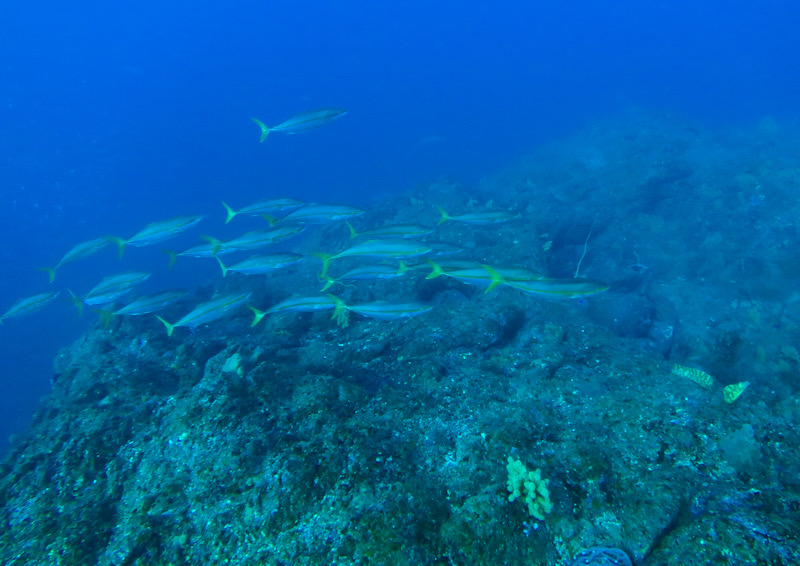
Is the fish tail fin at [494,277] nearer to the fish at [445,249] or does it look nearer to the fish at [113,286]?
the fish at [445,249]

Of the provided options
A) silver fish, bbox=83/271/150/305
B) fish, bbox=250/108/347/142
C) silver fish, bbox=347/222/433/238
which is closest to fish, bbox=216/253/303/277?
silver fish, bbox=347/222/433/238

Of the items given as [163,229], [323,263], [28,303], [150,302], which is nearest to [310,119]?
[323,263]

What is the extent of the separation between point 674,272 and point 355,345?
921 centimetres

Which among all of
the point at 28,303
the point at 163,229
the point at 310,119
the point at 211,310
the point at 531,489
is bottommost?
the point at 531,489

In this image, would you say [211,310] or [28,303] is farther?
[28,303]

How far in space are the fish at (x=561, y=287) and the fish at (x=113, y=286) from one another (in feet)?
19.7

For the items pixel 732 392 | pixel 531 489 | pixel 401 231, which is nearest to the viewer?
pixel 531 489

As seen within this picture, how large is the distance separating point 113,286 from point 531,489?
6.99 m

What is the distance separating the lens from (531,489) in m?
2.54

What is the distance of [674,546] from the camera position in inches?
89.5

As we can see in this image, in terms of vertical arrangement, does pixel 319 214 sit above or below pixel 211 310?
above

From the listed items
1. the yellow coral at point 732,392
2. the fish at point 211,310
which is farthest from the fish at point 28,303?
the yellow coral at point 732,392

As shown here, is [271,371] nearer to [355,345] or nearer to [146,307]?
[355,345]

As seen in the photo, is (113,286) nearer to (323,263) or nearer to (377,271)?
(323,263)
